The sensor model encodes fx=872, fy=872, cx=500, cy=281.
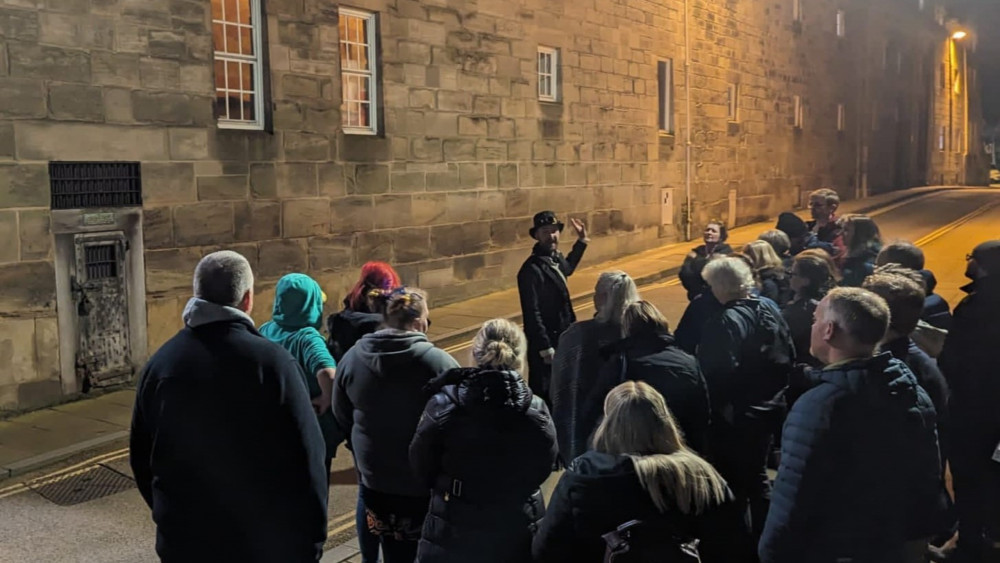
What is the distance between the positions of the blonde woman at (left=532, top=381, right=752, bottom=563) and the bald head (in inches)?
55.6

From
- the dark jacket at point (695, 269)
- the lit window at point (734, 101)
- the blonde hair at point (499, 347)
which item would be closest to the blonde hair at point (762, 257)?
the dark jacket at point (695, 269)

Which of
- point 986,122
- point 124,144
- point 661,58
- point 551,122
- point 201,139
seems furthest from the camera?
point 986,122

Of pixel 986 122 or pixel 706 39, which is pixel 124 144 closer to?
pixel 706 39

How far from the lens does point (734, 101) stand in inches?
940

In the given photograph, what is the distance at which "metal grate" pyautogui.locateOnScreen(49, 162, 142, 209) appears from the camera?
890 centimetres

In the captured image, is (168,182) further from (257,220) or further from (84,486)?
(84,486)

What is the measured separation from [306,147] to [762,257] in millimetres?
7049

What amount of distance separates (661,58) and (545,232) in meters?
14.4

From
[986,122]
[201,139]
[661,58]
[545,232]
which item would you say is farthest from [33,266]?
[986,122]

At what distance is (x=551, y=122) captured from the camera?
16.5m

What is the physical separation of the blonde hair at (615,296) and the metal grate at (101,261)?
650cm

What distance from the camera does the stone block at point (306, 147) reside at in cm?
1140

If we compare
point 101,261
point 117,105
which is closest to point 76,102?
point 117,105

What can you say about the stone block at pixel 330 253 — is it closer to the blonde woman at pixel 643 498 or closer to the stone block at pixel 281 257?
→ the stone block at pixel 281 257
